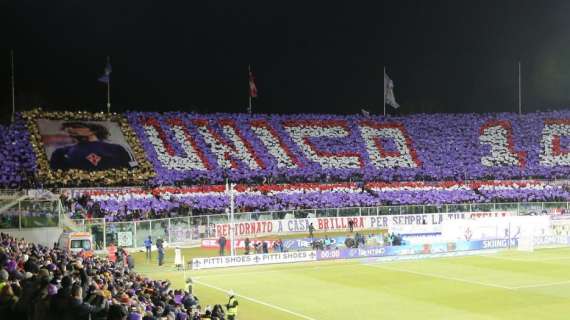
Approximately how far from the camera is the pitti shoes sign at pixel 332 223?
55312mm

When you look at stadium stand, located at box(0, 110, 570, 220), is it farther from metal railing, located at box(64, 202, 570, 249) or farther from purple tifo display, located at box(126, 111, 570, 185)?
metal railing, located at box(64, 202, 570, 249)

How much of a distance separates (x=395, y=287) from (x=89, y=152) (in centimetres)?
3893

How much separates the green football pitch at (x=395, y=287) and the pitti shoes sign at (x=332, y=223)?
6.33 meters

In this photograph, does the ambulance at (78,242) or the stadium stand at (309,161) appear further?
the stadium stand at (309,161)

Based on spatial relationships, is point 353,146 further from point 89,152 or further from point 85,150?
point 85,150

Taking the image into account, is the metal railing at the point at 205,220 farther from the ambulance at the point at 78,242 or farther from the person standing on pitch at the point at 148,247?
the ambulance at the point at 78,242

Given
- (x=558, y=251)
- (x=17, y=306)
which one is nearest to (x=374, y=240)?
(x=558, y=251)

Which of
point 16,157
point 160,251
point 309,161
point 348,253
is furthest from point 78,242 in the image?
point 309,161

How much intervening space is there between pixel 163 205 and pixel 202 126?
19532mm

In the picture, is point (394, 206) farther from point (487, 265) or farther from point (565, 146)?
point (565, 146)

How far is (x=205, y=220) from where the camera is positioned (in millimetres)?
53125

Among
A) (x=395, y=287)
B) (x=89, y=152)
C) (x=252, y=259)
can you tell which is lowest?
(x=395, y=287)

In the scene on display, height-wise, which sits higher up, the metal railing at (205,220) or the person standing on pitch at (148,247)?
the metal railing at (205,220)

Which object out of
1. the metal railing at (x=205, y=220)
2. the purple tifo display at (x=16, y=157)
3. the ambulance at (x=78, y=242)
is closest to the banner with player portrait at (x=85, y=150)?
the purple tifo display at (x=16, y=157)
